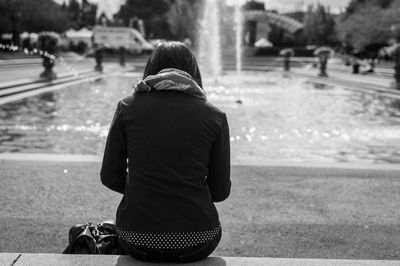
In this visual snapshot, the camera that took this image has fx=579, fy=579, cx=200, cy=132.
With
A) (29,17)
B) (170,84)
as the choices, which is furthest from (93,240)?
(29,17)

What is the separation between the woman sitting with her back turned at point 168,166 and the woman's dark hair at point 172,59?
0.30 feet

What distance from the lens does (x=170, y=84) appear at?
9.09ft

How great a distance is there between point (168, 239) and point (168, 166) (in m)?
0.35

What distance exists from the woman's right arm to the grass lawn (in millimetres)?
1509

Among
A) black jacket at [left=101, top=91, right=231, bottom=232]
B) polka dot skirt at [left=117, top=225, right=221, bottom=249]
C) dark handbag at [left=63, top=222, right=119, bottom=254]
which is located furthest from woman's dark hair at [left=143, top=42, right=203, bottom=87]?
dark handbag at [left=63, top=222, right=119, bottom=254]

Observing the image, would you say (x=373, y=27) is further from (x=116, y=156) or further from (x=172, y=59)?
(x=116, y=156)

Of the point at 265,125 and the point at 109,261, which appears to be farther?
the point at 265,125

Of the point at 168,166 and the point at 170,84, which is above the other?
the point at 170,84

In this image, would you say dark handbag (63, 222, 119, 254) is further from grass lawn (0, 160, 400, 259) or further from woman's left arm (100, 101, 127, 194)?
grass lawn (0, 160, 400, 259)

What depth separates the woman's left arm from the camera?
288 cm

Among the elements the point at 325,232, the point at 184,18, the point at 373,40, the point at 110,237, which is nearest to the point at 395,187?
the point at 325,232

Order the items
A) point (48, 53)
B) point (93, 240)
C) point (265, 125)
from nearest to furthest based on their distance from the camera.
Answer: point (93, 240) → point (265, 125) → point (48, 53)

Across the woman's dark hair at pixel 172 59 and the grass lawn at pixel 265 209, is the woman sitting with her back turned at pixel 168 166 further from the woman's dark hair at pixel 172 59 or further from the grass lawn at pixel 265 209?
the grass lawn at pixel 265 209

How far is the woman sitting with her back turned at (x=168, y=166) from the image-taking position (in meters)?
2.77
